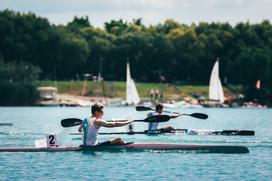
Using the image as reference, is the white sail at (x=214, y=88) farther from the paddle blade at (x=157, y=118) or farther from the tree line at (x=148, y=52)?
the paddle blade at (x=157, y=118)

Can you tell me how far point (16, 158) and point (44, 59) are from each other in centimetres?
12335

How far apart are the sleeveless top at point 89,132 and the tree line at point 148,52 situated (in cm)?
11076

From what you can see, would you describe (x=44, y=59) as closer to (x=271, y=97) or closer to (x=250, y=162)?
(x=271, y=97)

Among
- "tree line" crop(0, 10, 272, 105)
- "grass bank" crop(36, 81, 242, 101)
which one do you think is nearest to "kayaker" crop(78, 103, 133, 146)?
"grass bank" crop(36, 81, 242, 101)

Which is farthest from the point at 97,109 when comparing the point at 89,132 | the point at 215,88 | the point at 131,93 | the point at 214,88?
the point at 215,88

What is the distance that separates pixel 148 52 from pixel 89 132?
127813mm

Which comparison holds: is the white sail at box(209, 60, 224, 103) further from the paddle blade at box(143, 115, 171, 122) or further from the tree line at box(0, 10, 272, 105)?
the paddle blade at box(143, 115, 171, 122)

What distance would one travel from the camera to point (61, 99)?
14200 centimetres

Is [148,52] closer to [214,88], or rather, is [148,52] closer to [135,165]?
[214,88]

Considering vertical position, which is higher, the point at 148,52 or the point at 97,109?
the point at 148,52

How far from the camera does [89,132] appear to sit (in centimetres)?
3544

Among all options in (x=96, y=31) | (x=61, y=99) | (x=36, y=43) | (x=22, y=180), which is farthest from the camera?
(x=96, y=31)

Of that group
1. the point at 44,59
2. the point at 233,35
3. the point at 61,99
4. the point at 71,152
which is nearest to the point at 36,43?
the point at 44,59

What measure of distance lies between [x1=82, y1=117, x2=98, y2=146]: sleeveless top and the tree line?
4361 inches
